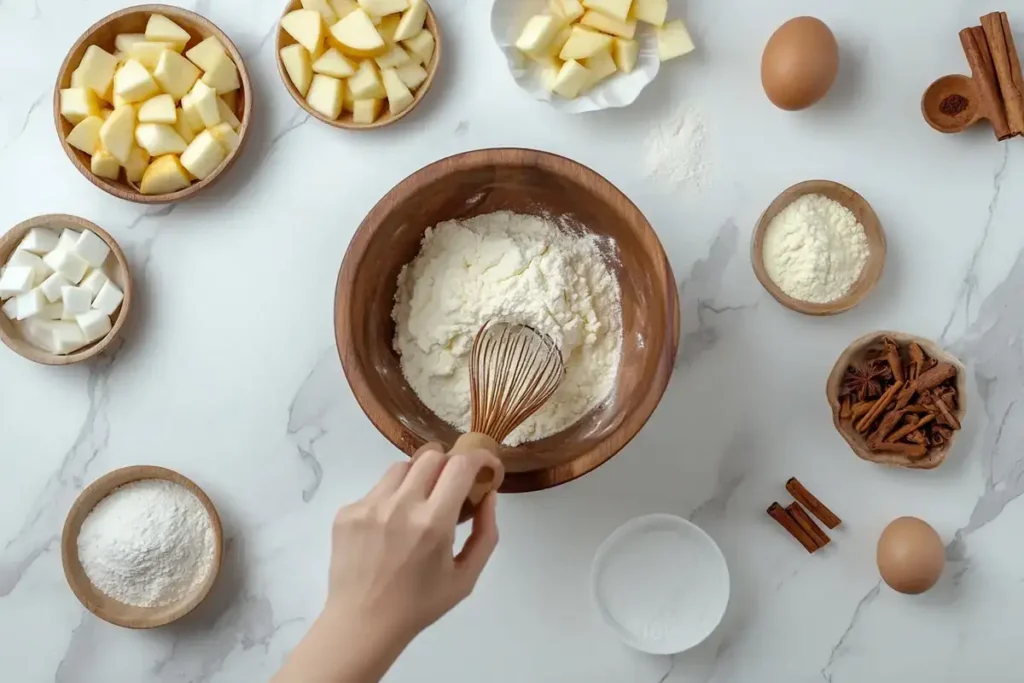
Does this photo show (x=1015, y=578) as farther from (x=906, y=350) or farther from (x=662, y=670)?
(x=662, y=670)

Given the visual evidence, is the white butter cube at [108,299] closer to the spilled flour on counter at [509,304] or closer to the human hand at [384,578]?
the spilled flour on counter at [509,304]

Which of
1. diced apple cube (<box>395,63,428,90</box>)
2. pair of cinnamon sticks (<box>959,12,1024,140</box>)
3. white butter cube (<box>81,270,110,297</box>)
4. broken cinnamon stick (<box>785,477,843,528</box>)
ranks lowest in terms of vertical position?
white butter cube (<box>81,270,110,297</box>)

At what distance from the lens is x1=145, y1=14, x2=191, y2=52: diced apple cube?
Answer: 149cm

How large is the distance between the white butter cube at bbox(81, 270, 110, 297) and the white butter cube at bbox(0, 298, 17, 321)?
0.12 m

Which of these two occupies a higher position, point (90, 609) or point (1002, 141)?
point (1002, 141)

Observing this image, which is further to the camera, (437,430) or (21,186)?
(21,186)

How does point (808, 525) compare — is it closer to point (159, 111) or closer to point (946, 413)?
point (946, 413)

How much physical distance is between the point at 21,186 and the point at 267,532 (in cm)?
77

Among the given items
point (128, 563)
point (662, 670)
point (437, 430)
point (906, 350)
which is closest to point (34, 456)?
point (128, 563)

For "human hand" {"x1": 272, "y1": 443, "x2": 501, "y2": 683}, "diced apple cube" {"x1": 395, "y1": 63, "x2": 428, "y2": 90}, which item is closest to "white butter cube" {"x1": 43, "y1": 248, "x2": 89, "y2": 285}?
"diced apple cube" {"x1": 395, "y1": 63, "x2": 428, "y2": 90}

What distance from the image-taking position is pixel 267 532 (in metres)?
1.55

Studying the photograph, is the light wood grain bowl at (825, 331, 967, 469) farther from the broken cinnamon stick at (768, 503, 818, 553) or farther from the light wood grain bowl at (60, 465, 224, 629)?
the light wood grain bowl at (60, 465, 224, 629)

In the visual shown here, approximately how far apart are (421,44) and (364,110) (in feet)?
0.50

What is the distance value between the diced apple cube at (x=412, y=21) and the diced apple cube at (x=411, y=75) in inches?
1.9
